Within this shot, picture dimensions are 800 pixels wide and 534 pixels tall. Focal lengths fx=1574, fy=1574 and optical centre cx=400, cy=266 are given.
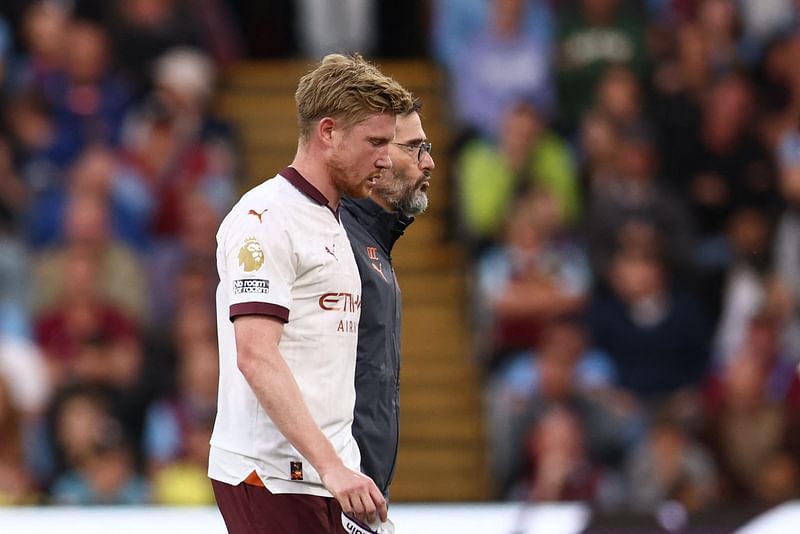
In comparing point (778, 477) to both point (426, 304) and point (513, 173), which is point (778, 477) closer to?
point (513, 173)

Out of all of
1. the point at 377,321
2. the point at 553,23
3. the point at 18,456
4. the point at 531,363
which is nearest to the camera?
the point at 377,321

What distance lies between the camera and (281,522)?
3.65 m

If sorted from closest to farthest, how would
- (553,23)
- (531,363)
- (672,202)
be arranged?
(531,363) → (672,202) → (553,23)

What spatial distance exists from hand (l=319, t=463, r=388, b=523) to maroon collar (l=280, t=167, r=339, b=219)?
0.66m

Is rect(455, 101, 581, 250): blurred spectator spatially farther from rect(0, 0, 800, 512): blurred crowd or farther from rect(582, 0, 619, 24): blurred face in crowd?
rect(582, 0, 619, 24): blurred face in crowd

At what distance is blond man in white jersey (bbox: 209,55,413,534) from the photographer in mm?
3553

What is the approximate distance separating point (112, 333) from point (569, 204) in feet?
9.33

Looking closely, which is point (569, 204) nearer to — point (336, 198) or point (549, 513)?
point (549, 513)

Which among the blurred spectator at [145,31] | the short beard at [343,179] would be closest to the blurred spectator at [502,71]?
the blurred spectator at [145,31]

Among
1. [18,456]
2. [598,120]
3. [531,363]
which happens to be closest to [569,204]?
[598,120]

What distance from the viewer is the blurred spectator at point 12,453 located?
798 cm

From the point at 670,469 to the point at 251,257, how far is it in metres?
4.85

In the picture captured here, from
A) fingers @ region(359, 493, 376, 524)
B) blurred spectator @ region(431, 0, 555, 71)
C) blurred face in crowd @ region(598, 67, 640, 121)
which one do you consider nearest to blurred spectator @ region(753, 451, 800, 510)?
blurred face in crowd @ region(598, 67, 640, 121)

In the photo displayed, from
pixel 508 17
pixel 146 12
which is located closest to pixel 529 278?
pixel 508 17
